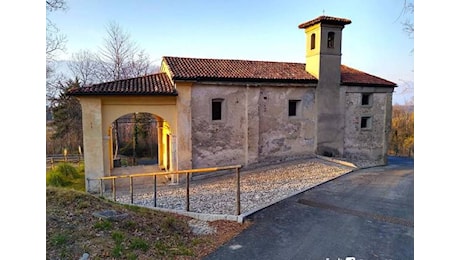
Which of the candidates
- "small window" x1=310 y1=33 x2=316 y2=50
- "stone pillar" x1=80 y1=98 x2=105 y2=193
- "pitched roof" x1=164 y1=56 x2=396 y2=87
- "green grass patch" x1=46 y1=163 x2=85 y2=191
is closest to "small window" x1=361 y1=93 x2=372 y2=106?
"pitched roof" x1=164 y1=56 x2=396 y2=87

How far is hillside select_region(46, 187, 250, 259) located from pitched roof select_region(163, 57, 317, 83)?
5345 mm

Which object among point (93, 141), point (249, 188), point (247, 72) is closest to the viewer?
point (249, 188)

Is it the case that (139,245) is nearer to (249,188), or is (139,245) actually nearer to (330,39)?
(249,188)

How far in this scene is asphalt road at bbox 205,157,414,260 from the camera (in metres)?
3.30

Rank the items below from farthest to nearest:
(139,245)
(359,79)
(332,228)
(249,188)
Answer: (359,79) → (249,188) → (332,228) → (139,245)

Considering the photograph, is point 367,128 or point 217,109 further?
point 367,128

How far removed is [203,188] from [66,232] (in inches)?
182

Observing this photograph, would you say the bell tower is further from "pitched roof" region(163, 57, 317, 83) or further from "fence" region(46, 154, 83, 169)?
"fence" region(46, 154, 83, 169)

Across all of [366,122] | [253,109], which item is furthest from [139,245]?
[366,122]

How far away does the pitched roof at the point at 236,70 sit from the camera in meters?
9.21

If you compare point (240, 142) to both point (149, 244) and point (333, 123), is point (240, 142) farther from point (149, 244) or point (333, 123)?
point (149, 244)

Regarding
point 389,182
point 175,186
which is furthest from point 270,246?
point 175,186

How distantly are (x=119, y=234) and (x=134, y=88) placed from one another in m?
6.04

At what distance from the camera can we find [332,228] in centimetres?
400
